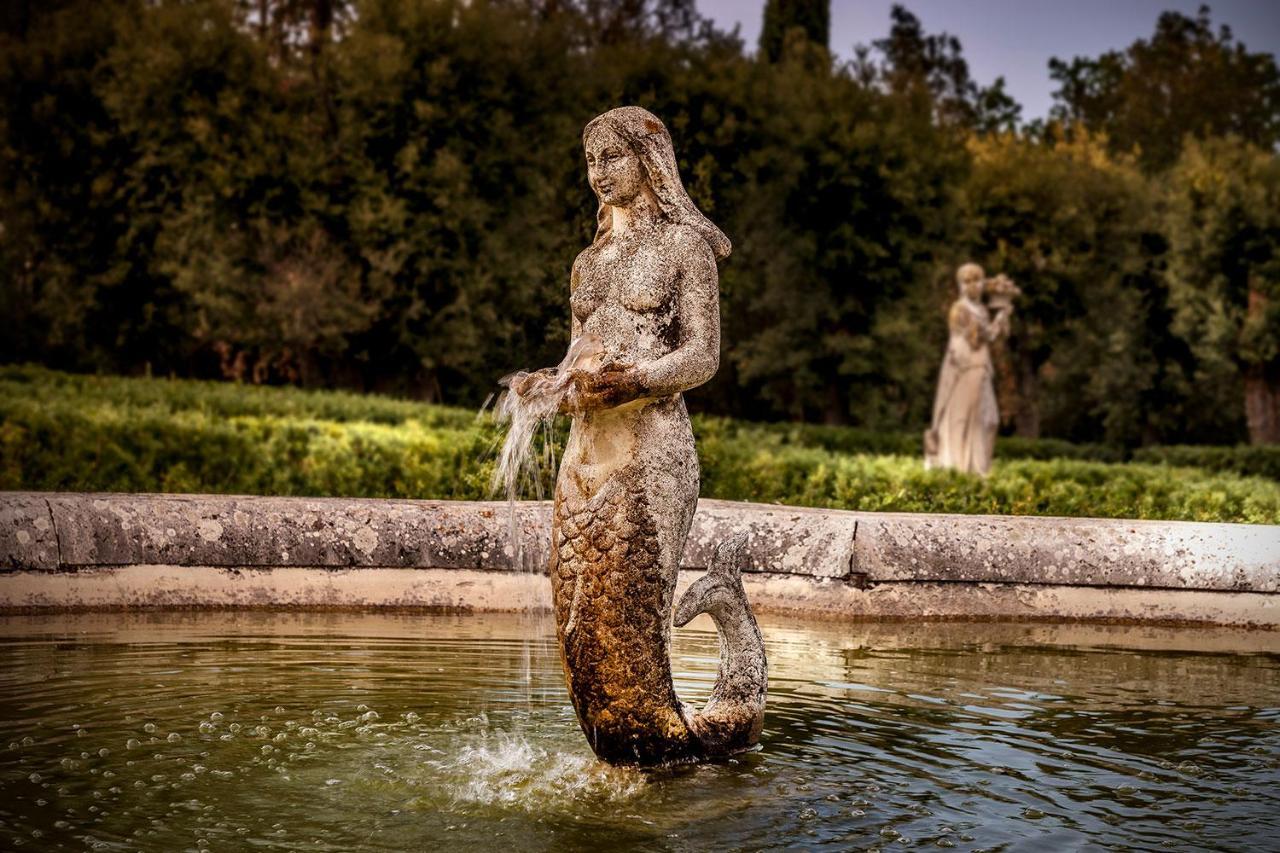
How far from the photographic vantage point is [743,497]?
35.2 ft

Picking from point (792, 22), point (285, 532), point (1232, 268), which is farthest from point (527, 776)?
point (792, 22)

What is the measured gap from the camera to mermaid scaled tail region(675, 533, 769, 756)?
4.83 metres

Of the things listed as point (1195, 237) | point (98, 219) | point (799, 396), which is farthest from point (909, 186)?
point (98, 219)

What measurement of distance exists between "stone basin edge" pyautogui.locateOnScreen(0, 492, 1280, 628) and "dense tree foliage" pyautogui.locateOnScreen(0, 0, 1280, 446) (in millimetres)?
10203

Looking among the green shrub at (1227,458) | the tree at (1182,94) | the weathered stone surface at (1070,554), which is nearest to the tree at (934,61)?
the tree at (1182,94)

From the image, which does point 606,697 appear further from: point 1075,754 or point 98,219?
point 98,219

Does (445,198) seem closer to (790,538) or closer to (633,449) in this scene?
(790,538)

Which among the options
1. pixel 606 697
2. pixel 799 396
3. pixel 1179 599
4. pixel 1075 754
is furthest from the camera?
pixel 799 396

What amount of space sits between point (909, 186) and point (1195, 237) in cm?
802

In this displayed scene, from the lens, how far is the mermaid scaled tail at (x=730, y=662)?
4828 mm

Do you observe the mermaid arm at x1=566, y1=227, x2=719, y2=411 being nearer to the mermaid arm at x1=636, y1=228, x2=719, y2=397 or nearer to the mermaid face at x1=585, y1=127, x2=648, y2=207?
the mermaid arm at x1=636, y1=228, x2=719, y2=397

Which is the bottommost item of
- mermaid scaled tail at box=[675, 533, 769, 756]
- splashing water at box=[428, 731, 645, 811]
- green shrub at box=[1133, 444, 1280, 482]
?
splashing water at box=[428, 731, 645, 811]

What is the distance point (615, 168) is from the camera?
15.4 feet

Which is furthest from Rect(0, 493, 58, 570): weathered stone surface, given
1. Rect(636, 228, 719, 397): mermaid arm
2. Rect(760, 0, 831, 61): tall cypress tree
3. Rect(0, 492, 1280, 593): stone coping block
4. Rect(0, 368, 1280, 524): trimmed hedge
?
Rect(760, 0, 831, 61): tall cypress tree
